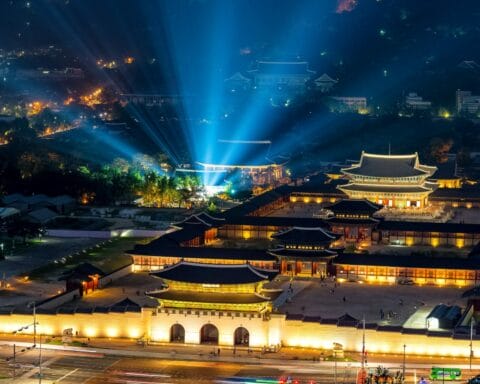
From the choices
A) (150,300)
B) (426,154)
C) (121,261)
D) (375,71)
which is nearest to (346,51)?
(375,71)

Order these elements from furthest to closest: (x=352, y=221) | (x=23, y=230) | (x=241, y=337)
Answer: (x=352, y=221), (x=23, y=230), (x=241, y=337)

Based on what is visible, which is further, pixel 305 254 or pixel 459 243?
pixel 459 243

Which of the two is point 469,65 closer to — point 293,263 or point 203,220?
point 203,220

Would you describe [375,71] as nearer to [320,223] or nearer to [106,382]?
[320,223]

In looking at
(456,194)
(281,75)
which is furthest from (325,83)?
(456,194)

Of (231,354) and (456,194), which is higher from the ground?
(456,194)

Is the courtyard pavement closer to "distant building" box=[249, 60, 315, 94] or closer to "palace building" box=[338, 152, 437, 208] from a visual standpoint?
"palace building" box=[338, 152, 437, 208]

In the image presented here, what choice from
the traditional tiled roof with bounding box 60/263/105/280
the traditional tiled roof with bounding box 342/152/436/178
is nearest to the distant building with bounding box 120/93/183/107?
the traditional tiled roof with bounding box 342/152/436/178
